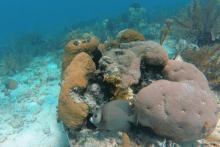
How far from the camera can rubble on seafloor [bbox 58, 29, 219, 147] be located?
3.94 meters

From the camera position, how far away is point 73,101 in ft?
15.2

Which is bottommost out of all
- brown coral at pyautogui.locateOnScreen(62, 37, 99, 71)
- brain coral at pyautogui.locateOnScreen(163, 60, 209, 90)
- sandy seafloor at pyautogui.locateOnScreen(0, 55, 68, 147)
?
sandy seafloor at pyautogui.locateOnScreen(0, 55, 68, 147)

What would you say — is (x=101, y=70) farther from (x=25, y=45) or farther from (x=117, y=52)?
(x=25, y=45)

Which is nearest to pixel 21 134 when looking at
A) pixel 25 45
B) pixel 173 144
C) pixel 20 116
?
pixel 20 116

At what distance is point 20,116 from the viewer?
25.6 ft

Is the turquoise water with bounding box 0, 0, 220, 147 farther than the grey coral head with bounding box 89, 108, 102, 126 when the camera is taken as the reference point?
Yes

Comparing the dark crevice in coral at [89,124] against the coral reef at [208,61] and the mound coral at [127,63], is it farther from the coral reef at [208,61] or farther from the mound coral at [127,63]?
the coral reef at [208,61]

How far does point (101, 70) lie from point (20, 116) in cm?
394

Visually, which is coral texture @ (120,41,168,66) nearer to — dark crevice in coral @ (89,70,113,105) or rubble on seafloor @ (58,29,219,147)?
rubble on seafloor @ (58,29,219,147)

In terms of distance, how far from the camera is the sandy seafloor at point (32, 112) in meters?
6.78

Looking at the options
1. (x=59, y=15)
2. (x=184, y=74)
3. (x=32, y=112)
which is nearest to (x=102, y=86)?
(x=184, y=74)

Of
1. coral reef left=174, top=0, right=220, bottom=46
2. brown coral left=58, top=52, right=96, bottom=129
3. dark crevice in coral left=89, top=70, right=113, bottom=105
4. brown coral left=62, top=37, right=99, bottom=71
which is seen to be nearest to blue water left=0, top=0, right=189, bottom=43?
coral reef left=174, top=0, right=220, bottom=46

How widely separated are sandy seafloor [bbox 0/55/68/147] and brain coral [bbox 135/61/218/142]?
9.70ft

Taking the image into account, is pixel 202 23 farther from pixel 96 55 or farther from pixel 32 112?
pixel 32 112
